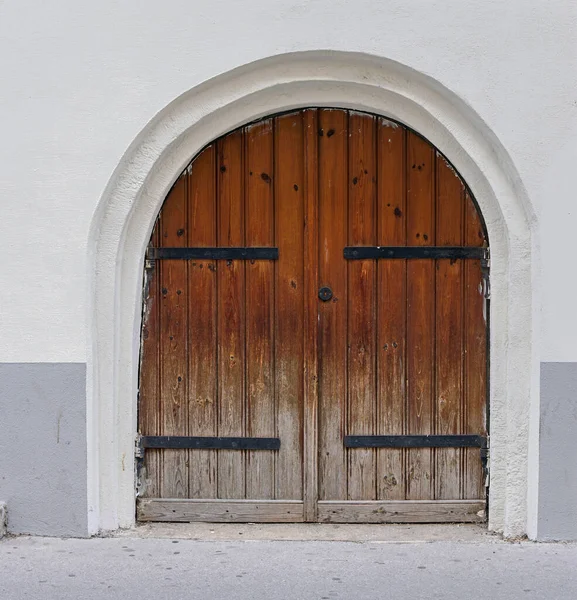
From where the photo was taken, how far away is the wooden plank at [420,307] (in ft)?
15.6

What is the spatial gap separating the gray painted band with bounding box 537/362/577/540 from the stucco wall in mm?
99

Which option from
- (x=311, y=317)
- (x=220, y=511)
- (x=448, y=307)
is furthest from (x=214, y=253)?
(x=220, y=511)

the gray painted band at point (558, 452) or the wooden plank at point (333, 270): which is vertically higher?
the wooden plank at point (333, 270)

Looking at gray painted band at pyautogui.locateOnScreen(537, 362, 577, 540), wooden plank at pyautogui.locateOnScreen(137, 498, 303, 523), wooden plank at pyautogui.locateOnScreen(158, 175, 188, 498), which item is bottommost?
wooden plank at pyautogui.locateOnScreen(137, 498, 303, 523)

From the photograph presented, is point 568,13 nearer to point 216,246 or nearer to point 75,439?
point 216,246

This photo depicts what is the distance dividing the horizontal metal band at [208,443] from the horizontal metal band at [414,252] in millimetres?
1140

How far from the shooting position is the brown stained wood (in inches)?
189

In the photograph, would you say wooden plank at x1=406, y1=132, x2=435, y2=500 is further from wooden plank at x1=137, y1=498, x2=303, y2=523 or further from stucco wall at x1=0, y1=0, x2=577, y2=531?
wooden plank at x1=137, y1=498, x2=303, y2=523

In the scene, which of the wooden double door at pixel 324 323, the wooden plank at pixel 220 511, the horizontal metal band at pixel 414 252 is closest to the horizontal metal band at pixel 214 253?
the wooden double door at pixel 324 323

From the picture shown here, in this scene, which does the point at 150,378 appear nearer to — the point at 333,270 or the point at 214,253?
the point at 214,253

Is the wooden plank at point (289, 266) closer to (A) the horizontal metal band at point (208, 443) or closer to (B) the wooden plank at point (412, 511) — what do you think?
(A) the horizontal metal band at point (208, 443)

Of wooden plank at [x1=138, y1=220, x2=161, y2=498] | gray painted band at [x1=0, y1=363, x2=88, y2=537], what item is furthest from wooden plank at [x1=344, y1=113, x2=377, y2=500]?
gray painted band at [x1=0, y1=363, x2=88, y2=537]

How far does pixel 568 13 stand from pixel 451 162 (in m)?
0.95

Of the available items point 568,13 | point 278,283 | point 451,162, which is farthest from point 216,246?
point 568,13
